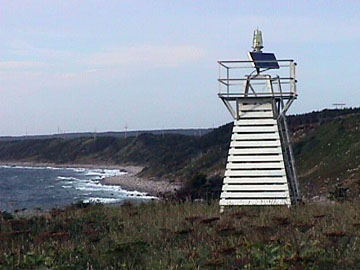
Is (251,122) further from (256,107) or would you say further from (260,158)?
(260,158)

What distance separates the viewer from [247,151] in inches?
689

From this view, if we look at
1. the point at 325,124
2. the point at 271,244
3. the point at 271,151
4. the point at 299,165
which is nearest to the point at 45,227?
the point at 271,244

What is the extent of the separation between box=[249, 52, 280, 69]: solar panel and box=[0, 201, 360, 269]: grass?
451 centimetres

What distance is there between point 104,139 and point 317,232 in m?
165

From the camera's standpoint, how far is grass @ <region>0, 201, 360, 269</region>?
863 centimetres

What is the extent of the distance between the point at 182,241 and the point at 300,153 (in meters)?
61.8

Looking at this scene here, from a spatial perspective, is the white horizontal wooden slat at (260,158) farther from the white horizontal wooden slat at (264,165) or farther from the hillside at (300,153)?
the hillside at (300,153)

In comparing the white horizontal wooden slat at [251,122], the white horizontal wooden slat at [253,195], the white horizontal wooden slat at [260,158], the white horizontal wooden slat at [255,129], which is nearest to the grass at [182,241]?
the white horizontal wooden slat at [253,195]

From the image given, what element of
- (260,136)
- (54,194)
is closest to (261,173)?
(260,136)

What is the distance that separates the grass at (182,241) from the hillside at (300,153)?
819 centimetres

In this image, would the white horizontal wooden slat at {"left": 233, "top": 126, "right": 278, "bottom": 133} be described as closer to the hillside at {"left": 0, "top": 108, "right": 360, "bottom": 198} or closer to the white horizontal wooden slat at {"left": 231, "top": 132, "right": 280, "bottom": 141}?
the white horizontal wooden slat at {"left": 231, "top": 132, "right": 280, "bottom": 141}

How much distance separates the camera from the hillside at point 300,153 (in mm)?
53625

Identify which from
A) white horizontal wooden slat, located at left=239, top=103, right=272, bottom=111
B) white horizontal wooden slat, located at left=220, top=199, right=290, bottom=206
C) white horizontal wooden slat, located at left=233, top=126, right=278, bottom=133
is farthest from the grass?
white horizontal wooden slat, located at left=239, top=103, right=272, bottom=111

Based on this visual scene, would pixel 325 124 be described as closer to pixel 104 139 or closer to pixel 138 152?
pixel 138 152
